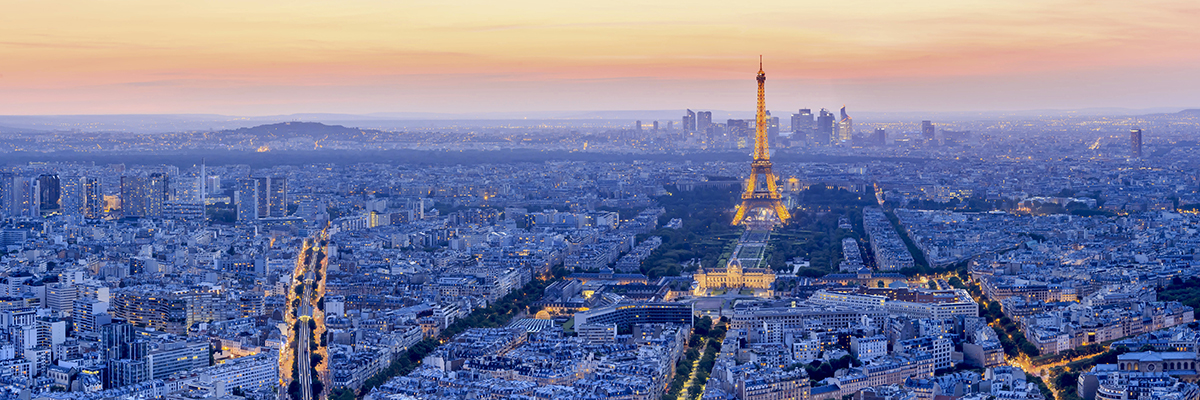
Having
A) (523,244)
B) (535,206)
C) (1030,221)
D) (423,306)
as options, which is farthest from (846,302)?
(535,206)

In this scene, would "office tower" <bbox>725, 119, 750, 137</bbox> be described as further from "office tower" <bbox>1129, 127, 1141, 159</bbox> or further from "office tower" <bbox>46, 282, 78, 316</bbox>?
"office tower" <bbox>46, 282, 78, 316</bbox>

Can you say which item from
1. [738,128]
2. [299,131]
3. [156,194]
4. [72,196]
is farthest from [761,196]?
[299,131]

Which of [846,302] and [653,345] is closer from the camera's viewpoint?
[653,345]

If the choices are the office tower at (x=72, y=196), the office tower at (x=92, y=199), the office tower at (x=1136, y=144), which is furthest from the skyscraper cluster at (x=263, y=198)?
the office tower at (x=1136, y=144)

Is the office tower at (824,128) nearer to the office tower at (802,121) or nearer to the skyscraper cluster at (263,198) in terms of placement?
the office tower at (802,121)

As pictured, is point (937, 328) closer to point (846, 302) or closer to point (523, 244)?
point (846, 302)

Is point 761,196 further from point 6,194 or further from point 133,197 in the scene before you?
point 6,194
